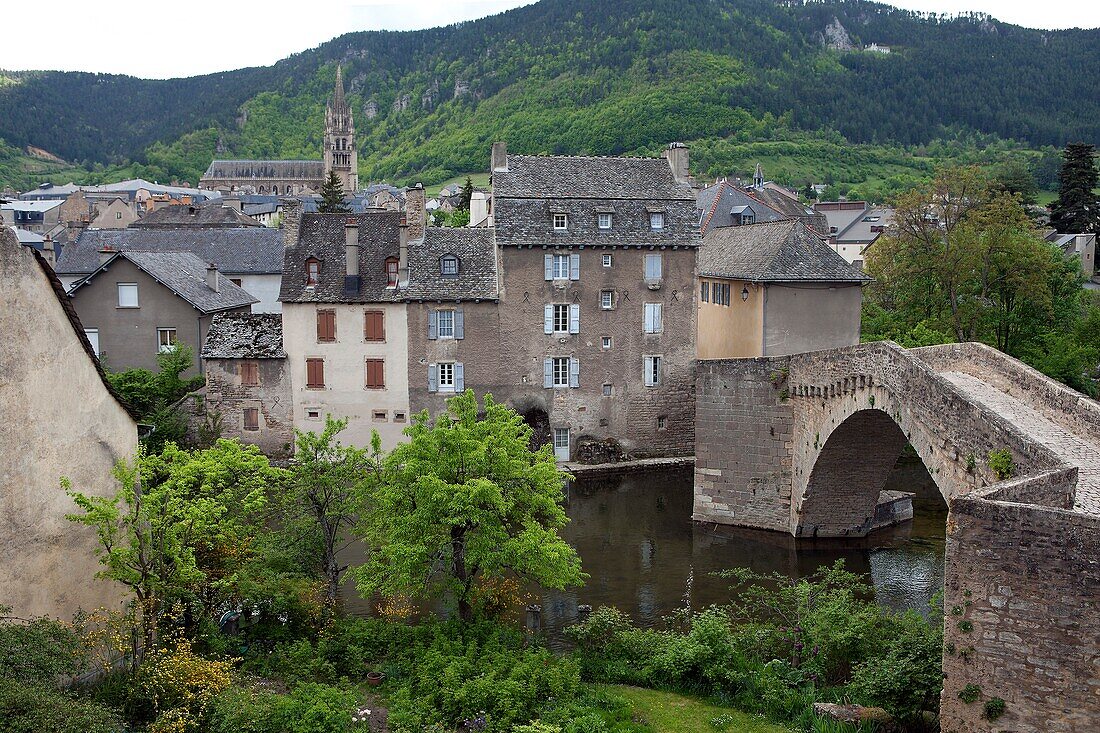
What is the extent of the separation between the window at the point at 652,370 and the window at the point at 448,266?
9614 millimetres

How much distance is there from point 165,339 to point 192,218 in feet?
155

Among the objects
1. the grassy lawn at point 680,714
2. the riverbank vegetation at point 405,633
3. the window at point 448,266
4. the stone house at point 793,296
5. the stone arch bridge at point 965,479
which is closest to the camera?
the stone arch bridge at point 965,479

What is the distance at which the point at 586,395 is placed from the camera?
45250 millimetres

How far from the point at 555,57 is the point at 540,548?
186 m

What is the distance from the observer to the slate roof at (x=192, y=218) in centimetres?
9006

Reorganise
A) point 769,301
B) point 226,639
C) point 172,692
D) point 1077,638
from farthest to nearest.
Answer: point 769,301, point 226,639, point 172,692, point 1077,638

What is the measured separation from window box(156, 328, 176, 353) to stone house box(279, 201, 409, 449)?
894cm

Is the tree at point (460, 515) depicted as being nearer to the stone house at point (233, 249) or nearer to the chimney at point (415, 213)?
the chimney at point (415, 213)

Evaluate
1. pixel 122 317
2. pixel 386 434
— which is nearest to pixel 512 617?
pixel 386 434

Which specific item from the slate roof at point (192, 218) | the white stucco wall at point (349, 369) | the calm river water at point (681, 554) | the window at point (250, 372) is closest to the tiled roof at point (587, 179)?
the white stucco wall at point (349, 369)

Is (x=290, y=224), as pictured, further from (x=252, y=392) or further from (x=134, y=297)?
(x=134, y=297)

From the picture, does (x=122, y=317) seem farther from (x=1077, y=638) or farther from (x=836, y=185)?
(x=836, y=185)

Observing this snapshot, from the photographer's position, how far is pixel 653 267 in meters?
45.1

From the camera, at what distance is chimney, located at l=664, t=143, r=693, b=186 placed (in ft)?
153
